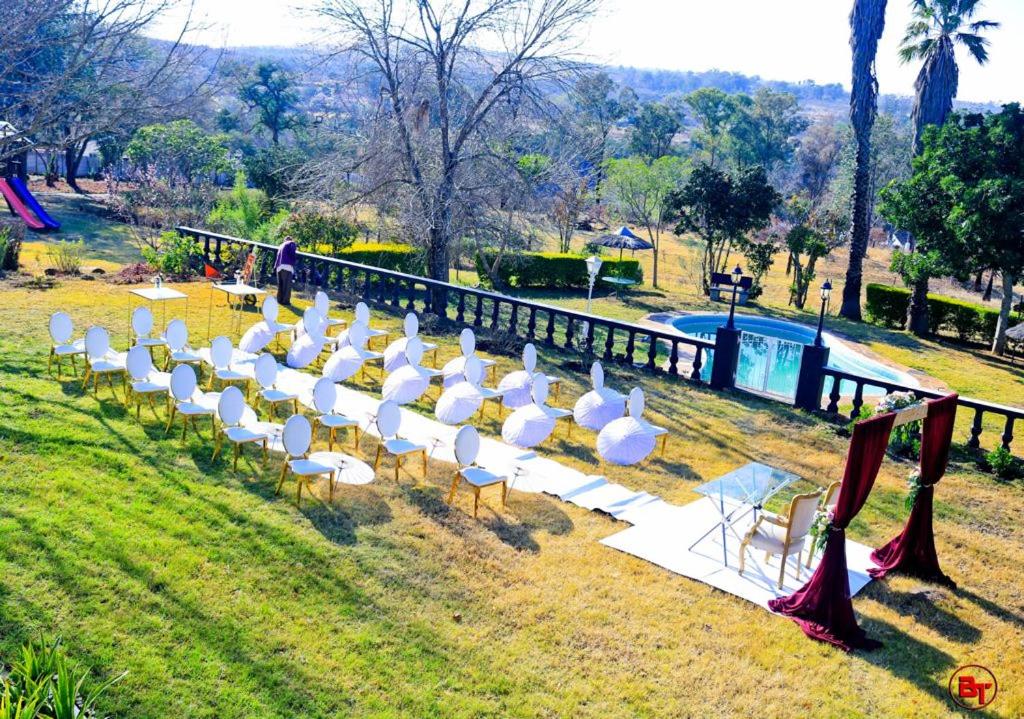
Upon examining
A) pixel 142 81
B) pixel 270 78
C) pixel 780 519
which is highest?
pixel 270 78

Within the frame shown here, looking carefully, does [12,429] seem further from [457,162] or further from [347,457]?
[457,162]

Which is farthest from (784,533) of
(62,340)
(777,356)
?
(777,356)

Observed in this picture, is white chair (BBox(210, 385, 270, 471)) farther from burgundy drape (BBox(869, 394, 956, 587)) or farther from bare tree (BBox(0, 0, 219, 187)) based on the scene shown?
burgundy drape (BBox(869, 394, 956, 587))

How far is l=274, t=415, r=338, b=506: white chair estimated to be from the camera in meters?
9.28

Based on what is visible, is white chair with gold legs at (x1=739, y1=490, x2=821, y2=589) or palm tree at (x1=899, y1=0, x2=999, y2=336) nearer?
white chair with gold legs at (x1=739, y1=490, x2=821, y2=589)

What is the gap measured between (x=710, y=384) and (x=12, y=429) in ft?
35.7

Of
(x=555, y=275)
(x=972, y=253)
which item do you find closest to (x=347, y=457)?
(x=972, y=253)

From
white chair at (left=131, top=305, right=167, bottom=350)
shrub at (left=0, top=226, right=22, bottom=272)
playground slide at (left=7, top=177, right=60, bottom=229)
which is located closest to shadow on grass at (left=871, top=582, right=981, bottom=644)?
white chair at (left=131, top=305, right=167, bottom=350)

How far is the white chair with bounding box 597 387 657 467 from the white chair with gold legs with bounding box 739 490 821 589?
Result: 2142mm

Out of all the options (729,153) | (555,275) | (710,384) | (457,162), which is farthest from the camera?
(729,153)

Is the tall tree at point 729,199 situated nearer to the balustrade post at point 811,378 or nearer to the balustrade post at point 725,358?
the balustrade post at point 725,358

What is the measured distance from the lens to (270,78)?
6303cm

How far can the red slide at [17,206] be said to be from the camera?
2661 cm

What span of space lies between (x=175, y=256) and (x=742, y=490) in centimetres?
1742
